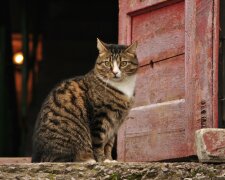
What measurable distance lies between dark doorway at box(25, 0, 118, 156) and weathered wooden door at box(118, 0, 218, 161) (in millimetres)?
4424

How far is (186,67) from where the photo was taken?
5973 mm

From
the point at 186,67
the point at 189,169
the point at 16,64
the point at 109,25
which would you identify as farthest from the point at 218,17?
the point at 16,64

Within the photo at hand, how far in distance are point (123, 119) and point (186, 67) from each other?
0.54 metres

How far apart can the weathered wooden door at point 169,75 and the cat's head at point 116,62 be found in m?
0.31

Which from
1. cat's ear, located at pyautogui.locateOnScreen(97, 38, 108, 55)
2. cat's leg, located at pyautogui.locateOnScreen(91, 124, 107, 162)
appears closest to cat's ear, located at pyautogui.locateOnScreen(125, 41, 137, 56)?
cat's ear, located at pyautogui.locateOnScreen(97, 38, 108, 55)

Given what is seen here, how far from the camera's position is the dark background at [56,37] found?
34.9ft

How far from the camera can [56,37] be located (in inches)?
445

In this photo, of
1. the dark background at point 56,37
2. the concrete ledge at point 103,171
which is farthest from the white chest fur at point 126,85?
the dark background at point 56,37

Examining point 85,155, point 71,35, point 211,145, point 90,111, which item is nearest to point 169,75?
point 90,111

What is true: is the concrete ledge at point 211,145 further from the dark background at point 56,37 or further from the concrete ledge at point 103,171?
the dark background at point 56,37

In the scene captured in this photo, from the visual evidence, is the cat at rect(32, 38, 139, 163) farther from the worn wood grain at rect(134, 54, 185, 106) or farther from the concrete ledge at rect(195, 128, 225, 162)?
the concrete ledge at rect(195, 128, 225, 162)

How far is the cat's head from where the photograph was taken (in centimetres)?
599

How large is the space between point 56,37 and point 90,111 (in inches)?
219

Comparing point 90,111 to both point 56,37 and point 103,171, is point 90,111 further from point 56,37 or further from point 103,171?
point 56,37
